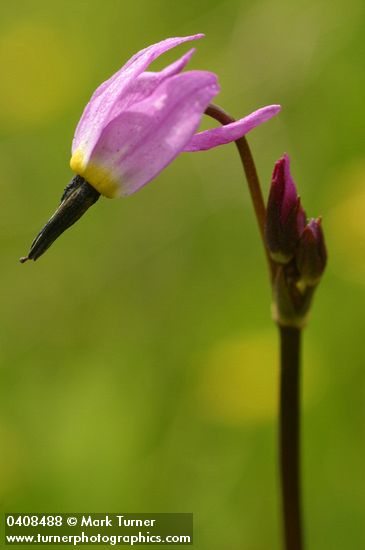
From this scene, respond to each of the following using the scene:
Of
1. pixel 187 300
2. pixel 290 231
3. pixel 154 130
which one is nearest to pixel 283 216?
pixel 290 231

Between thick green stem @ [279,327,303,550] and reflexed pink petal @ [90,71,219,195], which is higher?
reflexed pink petal @ [90,71,219,195]

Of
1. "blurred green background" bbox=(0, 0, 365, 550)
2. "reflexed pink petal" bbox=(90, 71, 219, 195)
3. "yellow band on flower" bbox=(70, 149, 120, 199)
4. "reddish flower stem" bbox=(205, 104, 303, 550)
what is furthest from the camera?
"blurred green background" bbox=(0, 0, 365, 550)

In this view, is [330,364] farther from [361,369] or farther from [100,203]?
[100,203]

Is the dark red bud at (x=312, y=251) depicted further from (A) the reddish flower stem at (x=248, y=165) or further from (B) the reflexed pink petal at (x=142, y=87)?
(B) the reflexed pink petal at (x=142, y=87)

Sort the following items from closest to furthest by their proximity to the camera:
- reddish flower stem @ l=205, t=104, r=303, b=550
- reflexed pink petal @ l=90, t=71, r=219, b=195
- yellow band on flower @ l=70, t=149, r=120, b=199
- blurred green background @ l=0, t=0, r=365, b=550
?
reflexed pink petal @ l=90, t=71, r=219, b=195 → yellow band on flower @ l=70, t=149, r=120, b=199 → reddish flower stem @ l=205, t=104, r=303, b=550 → blurred green background @ l=0, t=0, r=365, b=550

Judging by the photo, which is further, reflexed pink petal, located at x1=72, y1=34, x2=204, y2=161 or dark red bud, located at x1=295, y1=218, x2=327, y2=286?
dark red bud, located at x1=295, y1=218, x2=327, y2=286

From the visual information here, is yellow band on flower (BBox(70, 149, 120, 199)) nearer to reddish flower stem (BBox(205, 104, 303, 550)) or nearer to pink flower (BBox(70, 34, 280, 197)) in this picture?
pink flower (BBox(70, 34, 280, 197))

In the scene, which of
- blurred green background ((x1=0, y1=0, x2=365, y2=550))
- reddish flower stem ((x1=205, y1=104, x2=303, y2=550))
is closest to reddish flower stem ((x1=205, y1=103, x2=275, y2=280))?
reddish flower stem ((x1=205, y1=104, x2=303, y2=550))

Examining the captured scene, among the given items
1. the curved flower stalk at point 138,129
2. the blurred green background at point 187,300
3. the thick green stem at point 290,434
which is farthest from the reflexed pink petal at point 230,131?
the blurred green background at point 187,300

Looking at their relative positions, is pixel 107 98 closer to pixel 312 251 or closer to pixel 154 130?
pixel 154 130
